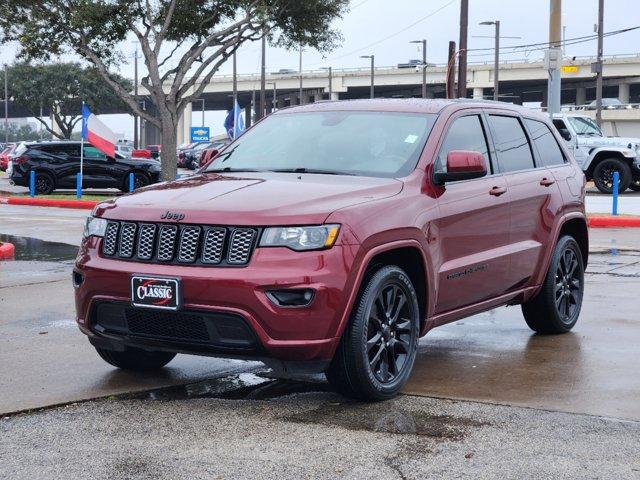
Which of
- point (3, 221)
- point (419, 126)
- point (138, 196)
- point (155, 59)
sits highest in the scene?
point (155, 59)

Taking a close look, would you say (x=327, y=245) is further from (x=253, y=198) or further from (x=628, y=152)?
(x=628, y=152)

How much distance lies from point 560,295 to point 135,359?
11.2 ft

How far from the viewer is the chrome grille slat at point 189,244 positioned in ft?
18.5

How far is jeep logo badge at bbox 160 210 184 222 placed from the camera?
18.6 feet

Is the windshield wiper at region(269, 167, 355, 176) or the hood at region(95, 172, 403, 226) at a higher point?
the windshield wiper at region(269, 167, 355, 176)

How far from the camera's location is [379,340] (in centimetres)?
596

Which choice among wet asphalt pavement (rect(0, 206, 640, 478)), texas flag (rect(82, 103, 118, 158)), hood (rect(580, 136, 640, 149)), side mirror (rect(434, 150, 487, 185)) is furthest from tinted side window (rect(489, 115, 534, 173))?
texas flag (rect(82, 103, 118, 158))

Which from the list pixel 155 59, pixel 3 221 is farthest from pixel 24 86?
pixel 3 221

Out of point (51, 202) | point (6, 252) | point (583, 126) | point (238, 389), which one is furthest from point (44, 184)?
point (238, 389)

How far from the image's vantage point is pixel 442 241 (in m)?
6.52

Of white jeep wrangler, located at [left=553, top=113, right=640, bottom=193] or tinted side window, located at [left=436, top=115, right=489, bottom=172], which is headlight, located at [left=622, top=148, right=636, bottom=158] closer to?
white jeep wrangler, located at [left=553, top=113, right=640, bottom=193]

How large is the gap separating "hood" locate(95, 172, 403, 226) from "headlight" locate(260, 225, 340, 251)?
0.13 ft

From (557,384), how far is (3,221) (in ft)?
54.7

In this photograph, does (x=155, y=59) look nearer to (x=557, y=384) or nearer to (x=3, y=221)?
(x=3, y=221)
